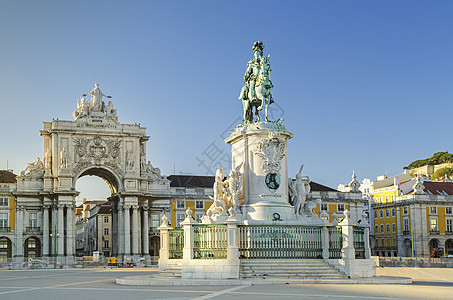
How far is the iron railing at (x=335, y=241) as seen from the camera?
23969mm

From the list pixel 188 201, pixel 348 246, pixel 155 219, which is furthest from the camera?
pixel 188 201

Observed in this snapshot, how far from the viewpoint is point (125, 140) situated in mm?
71750

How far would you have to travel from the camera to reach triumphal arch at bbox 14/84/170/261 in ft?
222

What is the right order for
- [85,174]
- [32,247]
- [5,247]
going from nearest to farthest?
1. [5,247]
2. [85,174]
3. [32,247]

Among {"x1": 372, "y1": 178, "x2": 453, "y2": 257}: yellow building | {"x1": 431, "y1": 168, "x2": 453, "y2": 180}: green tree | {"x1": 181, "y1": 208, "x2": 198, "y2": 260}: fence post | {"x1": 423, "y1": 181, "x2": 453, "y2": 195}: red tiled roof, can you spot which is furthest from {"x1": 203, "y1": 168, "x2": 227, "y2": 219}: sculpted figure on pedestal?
{"x1": 431, "y1": 168, "x2": 453, "y2": 180}: green tree

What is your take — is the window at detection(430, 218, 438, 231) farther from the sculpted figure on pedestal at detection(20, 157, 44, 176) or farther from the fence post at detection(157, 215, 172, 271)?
the fence post at detection(157, 215, 172, 271)

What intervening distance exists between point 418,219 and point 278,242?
58.6 m

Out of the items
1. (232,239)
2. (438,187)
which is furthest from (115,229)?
(232,239)

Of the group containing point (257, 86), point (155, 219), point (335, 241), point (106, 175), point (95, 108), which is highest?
point (95, 108)

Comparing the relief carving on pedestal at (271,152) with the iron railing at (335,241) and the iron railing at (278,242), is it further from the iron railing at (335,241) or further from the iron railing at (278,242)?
the iron railing at (335,241)

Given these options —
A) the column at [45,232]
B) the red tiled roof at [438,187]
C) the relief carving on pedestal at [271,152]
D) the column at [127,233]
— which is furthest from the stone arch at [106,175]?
the relief carving on pedestal at [271,152]

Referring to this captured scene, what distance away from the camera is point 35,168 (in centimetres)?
6931

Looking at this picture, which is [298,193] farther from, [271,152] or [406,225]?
[406,225]

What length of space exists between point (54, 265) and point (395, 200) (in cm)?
4428
